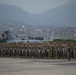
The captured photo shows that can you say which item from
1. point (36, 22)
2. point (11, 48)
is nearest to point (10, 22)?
point (36, 22)

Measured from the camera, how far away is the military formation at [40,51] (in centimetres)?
2398

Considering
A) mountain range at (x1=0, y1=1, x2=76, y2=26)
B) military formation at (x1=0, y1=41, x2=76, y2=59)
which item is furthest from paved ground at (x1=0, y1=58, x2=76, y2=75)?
mountain range at (x1=0, y1=1, x2=76, y2=26)

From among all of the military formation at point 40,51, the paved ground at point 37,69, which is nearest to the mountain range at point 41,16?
the military formation at point 40,51

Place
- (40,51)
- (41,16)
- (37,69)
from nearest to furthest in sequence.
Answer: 1. (37,69)
2. (40,51)
3. (41,16)

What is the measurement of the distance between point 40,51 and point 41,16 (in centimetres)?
2181

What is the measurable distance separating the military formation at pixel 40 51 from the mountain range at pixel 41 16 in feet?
56.1

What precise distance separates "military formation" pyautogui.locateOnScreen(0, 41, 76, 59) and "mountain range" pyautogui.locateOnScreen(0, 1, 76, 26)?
17.1m

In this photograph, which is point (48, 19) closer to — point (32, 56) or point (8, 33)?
point (8, 33)

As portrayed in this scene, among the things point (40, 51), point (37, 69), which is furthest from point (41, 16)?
point (37, 69)

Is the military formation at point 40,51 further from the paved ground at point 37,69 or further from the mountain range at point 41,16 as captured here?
the mountain range at point 41,16

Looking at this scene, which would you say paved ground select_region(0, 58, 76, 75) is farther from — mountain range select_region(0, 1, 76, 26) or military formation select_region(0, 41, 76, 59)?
mountain range select_region(0, 1, 76, 26)

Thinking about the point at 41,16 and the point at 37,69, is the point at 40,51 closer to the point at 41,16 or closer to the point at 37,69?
the point at 37,69

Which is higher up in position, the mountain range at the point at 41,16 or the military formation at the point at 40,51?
the mountain range at the point at 41,16

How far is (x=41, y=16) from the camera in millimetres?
46312
